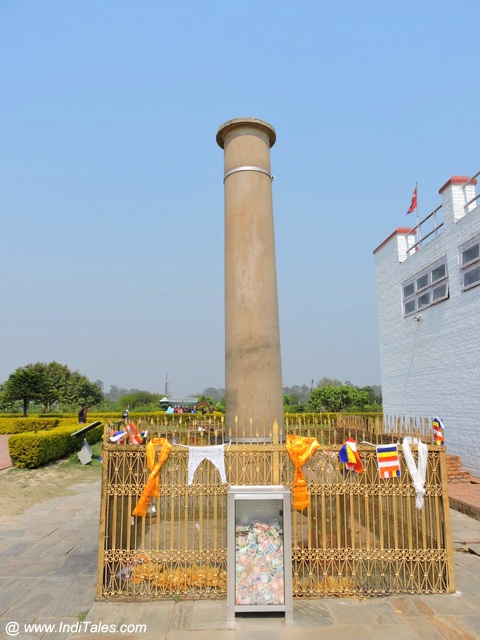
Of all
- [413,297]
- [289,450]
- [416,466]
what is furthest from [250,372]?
[413,297]

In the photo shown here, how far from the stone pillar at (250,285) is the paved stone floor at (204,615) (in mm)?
2848

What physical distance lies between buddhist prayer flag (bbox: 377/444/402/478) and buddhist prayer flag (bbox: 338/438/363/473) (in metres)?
0.23

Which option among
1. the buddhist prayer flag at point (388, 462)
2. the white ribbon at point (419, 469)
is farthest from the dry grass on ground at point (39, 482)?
the white ribbon at point (419, 469)

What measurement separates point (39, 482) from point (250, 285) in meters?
8.72

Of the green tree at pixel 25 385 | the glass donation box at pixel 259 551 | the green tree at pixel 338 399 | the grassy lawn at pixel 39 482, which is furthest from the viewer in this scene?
the green tree at pixel 338 399

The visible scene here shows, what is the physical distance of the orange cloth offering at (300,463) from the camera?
16.8 feet

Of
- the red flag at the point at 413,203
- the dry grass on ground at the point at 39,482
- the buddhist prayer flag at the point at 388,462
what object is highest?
the red flag at the point at 413,203

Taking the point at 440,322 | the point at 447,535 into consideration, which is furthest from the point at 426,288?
the point at 447,535

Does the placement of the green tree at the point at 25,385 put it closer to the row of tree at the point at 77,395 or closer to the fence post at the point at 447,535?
the row of tree at the point at 77,395

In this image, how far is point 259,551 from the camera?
15.4 ft

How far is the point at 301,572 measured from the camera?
17.1 ft

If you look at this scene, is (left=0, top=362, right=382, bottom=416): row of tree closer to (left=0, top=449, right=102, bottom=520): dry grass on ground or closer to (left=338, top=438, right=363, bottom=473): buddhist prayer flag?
(left=0, top=449, right=102, bottom=520): dry grass on ground

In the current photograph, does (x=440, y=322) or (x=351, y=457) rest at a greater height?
(x=440, y=322)

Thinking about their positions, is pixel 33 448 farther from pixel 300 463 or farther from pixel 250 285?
pixel 300 463
